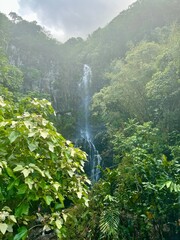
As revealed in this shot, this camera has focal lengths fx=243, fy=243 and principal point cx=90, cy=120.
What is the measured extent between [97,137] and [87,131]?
10.1 ft

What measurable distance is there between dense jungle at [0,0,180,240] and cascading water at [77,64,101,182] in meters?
0.12

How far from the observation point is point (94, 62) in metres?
26.2

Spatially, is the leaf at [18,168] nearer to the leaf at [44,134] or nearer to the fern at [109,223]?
the leaf at [44,134]

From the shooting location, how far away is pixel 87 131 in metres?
20.0

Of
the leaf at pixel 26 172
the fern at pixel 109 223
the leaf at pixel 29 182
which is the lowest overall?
the fern at pixel 109 223

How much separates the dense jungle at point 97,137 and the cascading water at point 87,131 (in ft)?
0.39

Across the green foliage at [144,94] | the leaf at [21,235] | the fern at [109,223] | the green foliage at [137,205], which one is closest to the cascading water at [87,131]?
the green foliage at [144,94]

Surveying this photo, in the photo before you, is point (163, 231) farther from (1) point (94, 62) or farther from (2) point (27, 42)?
(2) point (27, 42)

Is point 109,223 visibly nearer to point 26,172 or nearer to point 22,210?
point 22,210

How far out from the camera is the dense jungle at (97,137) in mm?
2393

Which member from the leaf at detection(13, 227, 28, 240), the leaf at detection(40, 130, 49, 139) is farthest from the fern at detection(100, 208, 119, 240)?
the leaf at detection(40, 130, 49, 139)

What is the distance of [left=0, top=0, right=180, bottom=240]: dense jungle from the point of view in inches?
94.2

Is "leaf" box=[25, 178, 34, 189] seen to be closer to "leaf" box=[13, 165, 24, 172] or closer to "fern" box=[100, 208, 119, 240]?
"leaf" box=[13, 165, 24, 172]

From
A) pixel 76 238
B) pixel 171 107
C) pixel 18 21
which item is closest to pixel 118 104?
pixel 171 107
